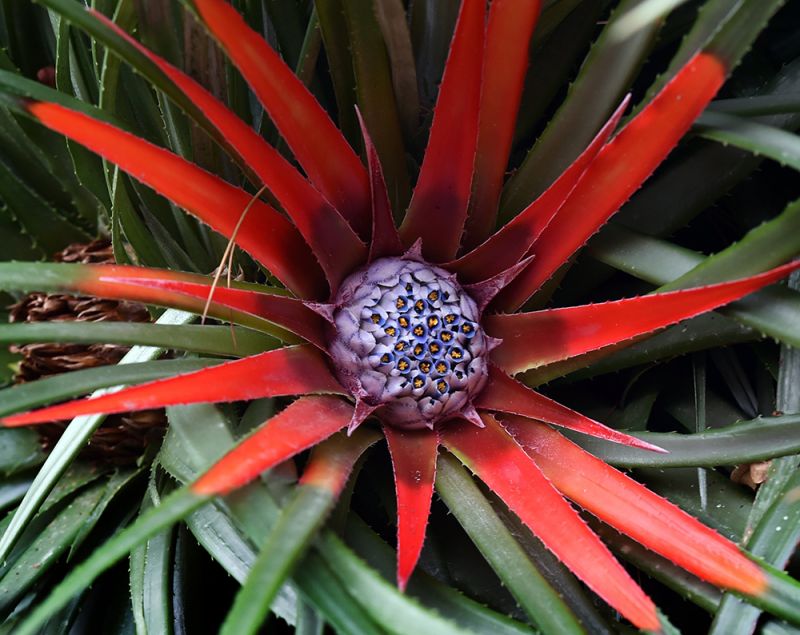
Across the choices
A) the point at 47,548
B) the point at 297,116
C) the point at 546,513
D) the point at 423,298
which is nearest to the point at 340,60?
the point at 297,116

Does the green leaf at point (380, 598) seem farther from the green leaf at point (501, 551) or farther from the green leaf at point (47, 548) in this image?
the green leaf at point (47, 548)

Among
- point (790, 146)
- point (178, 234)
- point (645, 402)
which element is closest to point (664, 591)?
point (645, 402)

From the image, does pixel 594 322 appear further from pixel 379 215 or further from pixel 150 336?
pixel 150 336

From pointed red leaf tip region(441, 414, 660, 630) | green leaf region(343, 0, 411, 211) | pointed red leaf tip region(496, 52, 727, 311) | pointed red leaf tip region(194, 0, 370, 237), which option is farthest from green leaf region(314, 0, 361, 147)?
pointed red leaf tip region(441, 414, 660, 630)

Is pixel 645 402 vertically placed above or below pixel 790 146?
below

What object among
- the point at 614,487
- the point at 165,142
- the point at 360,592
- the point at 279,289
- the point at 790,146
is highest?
the point at 165,142

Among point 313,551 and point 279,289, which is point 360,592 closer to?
point 313,551

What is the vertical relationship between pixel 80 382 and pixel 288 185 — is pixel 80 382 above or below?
below
